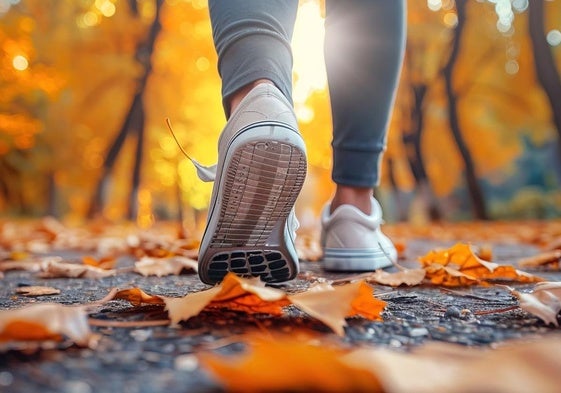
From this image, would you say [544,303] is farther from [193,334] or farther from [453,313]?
[193,334]

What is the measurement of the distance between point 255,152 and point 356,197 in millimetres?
719

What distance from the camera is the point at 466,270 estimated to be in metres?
1.54

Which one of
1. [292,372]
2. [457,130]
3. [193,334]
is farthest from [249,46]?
[457,130]

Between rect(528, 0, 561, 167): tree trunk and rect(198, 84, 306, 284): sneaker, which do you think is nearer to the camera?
rect(198, 84, 306, 284): sneaker

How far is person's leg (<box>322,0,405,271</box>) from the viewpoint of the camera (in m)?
1.69

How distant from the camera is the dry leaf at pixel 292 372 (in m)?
0.47

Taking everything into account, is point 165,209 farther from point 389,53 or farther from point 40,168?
point 389,53

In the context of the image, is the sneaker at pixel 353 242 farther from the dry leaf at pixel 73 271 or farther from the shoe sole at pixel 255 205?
the dry leaf at pixel 73 271

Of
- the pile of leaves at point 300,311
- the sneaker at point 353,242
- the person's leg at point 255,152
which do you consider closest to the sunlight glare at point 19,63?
the pile of leaves at point 300,311

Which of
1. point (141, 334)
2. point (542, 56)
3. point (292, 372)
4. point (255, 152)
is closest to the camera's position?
point (292, 372)

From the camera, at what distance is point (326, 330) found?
2.79ft

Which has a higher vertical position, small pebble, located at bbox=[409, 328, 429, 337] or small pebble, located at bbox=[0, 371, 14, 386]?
small pebble, located at bbox=[409, 328, 429, 337]

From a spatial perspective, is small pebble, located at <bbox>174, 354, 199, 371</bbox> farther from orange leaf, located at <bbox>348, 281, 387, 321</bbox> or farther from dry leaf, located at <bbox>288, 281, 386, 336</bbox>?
orange leaf, located at <bbox>348, 281, 387, 321</bbox>

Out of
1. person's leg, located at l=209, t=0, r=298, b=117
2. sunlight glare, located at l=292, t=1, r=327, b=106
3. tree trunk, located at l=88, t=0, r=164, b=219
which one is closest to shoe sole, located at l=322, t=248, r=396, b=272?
A: person's leg, located at l=209, t=0, r=298, b=117
